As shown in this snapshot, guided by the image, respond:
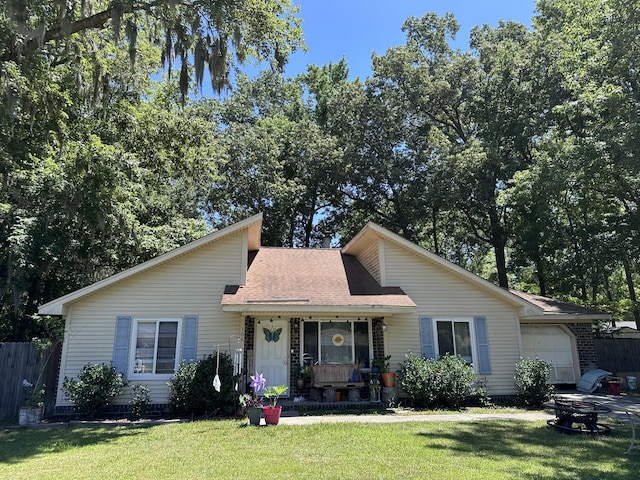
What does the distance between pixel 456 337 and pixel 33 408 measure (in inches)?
439

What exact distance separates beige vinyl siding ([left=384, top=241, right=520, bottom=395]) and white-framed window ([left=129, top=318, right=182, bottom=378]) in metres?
6.01

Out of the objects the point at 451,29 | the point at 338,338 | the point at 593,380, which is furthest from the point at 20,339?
the point at 451,29

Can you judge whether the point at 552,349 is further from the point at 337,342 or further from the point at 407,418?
the point at 337,342

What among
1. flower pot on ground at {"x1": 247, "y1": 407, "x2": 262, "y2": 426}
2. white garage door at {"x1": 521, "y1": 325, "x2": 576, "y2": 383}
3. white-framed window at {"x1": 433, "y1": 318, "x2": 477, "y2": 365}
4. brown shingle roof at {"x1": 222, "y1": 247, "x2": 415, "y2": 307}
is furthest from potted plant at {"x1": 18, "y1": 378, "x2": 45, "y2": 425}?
white garage door at {"x1": 521, "y1": 325, "x2": 576, "y2": 383}

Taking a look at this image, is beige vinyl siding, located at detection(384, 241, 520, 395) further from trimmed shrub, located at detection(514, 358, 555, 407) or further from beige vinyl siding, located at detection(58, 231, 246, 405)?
beige vinyl siding, located at detection(58, 231, 246, 405)

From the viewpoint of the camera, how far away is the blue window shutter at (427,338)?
12414 mm

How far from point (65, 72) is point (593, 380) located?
18.9 m

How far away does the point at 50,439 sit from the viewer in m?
8.38

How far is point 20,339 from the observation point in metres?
15.2

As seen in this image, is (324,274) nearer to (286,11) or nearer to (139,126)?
(286,11)

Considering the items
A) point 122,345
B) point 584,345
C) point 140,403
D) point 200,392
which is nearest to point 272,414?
point 200,392

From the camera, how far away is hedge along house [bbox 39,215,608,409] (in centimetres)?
1125

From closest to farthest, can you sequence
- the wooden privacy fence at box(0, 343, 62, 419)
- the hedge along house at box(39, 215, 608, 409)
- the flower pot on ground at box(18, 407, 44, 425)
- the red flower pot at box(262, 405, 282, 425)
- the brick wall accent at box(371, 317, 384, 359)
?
the red flower pot at box(262, 405, 282, 425) < the flower pot on ground at box(18, 407, 44, 425) < the wooden privacy fence at box(0, 343, 62, 419) < the hedge along house at box(39, 215, 608, 409) < the brick wall accent at box(371, 317, 384, 359)

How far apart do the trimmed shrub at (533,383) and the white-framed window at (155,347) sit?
955 centimetres
